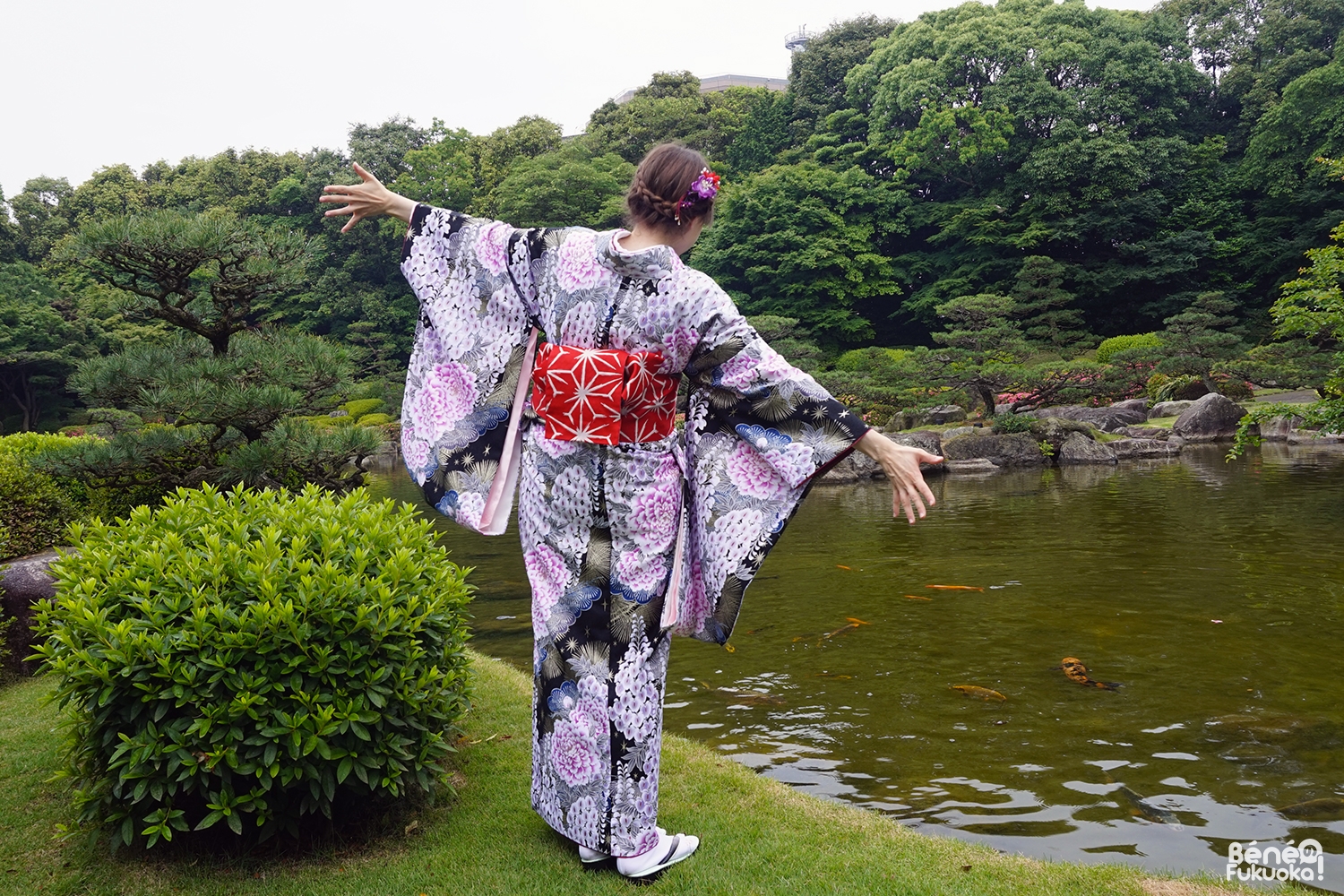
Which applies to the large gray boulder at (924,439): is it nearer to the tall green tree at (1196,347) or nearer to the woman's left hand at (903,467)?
the tall green tree at (1196,347)

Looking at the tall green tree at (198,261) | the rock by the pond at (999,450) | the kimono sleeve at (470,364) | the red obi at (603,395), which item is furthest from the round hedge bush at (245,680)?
the rock by the pond at (999,450)

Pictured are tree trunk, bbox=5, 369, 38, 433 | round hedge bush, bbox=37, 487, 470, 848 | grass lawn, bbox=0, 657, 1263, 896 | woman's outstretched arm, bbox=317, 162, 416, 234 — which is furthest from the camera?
tree trunk, bbox=5, 369, 38, 433

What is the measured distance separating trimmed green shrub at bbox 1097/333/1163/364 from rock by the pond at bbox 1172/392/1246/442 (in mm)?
3480

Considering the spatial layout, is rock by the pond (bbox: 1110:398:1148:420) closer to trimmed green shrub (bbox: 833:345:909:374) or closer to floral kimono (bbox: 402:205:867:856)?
trimmed green shrub (bbox: 833:345:909:374)

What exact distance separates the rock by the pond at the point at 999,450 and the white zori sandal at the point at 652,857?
1327cm

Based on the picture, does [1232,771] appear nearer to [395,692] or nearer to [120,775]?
[395,692]

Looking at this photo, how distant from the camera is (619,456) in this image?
2670mm

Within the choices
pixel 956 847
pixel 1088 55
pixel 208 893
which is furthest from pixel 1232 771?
pixel 1088 55

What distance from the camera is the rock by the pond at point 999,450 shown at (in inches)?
594

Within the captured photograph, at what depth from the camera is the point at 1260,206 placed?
79.4 feet

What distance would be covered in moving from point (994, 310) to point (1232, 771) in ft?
53.9

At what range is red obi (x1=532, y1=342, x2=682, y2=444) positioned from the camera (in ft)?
8.68

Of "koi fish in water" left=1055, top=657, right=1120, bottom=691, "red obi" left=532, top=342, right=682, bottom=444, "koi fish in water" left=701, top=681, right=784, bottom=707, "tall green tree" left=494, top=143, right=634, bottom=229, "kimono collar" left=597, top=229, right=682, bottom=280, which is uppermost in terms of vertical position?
"tall green tree" left=494, top=143, right=634, bottom=229

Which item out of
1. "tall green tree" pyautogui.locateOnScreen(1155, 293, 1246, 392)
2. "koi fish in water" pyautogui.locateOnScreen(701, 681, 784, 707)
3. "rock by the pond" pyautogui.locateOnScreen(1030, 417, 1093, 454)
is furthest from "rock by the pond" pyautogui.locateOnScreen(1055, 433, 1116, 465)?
"koi fish in water" pyautogui.locateOnScreen(701, 681, 784, 707)
